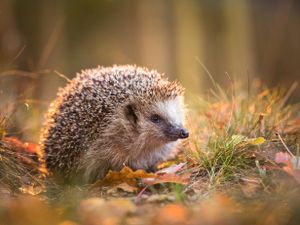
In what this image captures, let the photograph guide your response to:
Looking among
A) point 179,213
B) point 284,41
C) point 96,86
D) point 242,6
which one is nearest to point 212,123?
point 96,86

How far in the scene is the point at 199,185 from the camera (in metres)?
3.82

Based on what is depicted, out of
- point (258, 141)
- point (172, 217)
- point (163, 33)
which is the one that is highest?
point (163, 33)

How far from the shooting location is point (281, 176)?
369 cm

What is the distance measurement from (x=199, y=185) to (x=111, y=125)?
1064 millimetres

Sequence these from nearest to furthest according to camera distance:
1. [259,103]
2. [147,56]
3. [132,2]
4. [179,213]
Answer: [179,213] → [259,103] → [147,56] → [132,2]

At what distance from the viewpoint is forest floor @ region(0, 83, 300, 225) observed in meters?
2.90

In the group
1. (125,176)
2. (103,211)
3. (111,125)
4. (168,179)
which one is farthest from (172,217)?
(111,125)

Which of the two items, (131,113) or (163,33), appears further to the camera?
(163,33)

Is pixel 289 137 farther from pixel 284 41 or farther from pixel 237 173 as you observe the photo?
pixel 284 41

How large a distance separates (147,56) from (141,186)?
13.2m

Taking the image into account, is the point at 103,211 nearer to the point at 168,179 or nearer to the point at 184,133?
the point at 168,179

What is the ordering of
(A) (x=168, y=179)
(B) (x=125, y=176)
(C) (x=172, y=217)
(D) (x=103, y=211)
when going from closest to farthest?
(C) (x=172, y=217)
(D) (x=103, y=211)
(A) (x=168, y=179)
(B) (x=125, y=176)

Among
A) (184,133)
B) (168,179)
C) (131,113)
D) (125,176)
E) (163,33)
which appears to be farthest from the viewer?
(163,33)

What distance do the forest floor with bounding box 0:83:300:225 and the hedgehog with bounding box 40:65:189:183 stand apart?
8.8 inches
